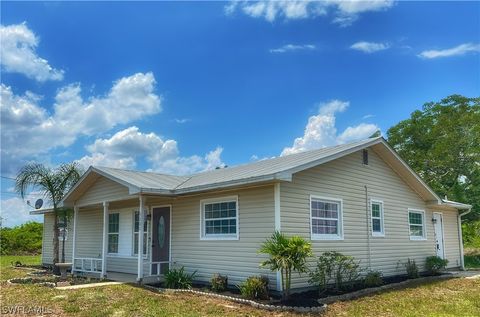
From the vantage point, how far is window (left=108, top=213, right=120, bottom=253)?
1614cm

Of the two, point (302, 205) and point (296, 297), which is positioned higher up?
point (302, 205)

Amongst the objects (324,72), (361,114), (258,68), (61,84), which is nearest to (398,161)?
(361,114)

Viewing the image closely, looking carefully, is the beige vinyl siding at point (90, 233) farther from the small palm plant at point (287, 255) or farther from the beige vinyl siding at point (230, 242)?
the small palm plant at point (287, 255)

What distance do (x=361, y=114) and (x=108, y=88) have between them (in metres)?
10.4

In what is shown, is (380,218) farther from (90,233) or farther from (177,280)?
(90,233)

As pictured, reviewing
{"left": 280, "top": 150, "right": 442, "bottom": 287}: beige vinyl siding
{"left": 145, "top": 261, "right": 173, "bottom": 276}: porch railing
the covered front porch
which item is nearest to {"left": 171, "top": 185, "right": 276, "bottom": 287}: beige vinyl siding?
{"left": 145, "top": 261, "right": 173, "bottom": 276}: porch railing

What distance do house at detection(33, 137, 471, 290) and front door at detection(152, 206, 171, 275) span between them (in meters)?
0.03

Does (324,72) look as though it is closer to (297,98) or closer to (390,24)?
(297,98)

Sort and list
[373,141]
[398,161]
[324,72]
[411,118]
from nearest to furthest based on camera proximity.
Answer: [373,141]
[398,161]
[324,72]
[411,118]

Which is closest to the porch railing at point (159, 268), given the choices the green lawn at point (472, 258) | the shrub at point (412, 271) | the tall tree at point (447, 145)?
the shrub at point (412, 271)

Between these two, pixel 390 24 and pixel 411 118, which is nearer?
pixel 390 24

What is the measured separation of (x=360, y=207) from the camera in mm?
13094

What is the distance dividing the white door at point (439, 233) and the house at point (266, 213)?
0.04 metres

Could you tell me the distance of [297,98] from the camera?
60.3 ft
